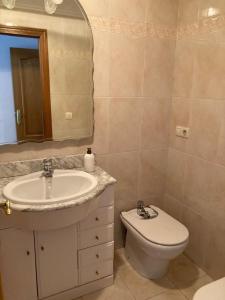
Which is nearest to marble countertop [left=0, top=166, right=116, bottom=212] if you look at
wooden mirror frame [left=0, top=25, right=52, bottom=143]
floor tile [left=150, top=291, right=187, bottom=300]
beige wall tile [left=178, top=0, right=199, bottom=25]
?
wooden mirror frame [left=0, top=25, right=52, bottom=143]

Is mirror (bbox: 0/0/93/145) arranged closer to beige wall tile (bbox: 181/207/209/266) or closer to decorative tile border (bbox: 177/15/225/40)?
decorative tile border (bbox: 177/15/225/40)

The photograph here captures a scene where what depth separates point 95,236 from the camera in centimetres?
154

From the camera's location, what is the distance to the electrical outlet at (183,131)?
183cm

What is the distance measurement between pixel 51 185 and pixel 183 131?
3.58ft

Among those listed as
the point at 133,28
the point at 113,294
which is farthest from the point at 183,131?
the point at 113,294

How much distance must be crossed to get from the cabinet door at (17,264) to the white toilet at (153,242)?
725 millimetres

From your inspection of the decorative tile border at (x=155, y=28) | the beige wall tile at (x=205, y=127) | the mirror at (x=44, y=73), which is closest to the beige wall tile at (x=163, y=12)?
the decorative tile border at (x=155, y=28)

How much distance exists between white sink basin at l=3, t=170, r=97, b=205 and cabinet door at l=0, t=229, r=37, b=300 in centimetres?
22

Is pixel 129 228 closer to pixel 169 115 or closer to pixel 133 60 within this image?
pixel 169 115

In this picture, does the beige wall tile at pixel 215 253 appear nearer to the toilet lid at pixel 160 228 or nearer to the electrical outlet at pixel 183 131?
the toilet lid at pixel 160 228

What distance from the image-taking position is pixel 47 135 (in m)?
1.57

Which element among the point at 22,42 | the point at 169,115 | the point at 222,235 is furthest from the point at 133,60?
the point at 222,235

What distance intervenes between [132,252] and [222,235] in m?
0.69

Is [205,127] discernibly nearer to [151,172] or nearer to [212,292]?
[151,172]
